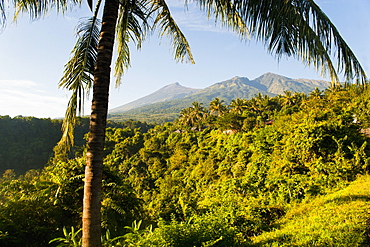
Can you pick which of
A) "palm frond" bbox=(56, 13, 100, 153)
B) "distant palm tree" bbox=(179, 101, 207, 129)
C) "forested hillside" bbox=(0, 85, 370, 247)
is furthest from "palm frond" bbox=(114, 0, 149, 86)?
"distant palm tree" bbox=(179, 101, 207, 129)

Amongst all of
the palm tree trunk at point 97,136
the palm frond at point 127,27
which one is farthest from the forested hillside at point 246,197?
the palm frond at point 127,27

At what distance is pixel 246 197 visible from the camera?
35.8ft

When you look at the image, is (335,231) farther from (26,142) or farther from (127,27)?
(26,142)

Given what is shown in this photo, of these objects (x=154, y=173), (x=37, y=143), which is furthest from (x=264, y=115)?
(x=37, y=143)

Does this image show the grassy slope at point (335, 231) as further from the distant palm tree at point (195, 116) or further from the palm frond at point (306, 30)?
the distant palm tree at point (195, 116)

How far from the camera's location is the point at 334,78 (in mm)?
2141

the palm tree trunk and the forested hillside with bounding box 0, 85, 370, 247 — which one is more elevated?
the palm tree trunk

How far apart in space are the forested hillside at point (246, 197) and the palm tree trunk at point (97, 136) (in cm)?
66

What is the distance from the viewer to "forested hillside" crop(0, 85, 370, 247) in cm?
305

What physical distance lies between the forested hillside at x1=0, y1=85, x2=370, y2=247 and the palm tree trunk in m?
Answer: 0.66

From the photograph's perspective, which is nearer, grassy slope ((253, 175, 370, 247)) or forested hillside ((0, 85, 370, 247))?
grassy slope ((253, 175, 370, 247))

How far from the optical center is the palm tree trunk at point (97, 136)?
197 cm

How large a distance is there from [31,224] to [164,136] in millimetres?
37643

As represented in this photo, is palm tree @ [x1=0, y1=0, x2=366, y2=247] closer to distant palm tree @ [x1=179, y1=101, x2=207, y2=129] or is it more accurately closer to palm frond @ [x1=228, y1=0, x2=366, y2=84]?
palm frond @ [x1=228, y1=0, x2=366, y2=84]
